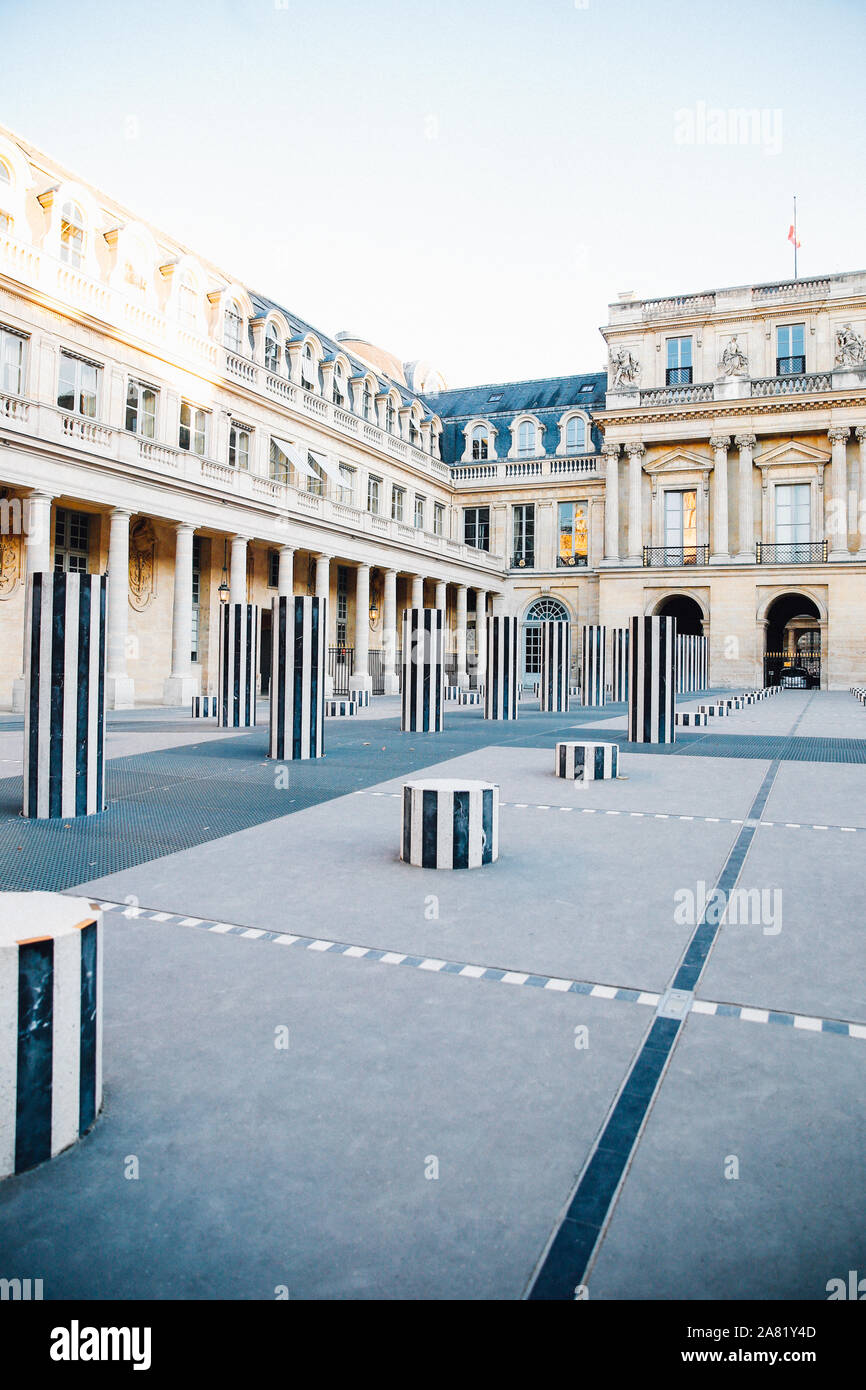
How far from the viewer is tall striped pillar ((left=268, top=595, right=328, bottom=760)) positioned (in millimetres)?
11883

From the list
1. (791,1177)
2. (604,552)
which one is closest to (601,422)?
(604,552)

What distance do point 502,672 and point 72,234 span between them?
1596 centimetres

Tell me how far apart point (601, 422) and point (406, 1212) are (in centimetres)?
4446

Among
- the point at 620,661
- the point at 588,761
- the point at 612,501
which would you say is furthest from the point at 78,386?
the point at 612,501

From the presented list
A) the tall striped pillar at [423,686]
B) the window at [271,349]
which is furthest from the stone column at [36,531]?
the window at [271,349]

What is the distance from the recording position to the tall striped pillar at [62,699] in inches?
306

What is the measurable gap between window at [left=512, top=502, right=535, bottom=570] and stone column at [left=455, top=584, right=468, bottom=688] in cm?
464

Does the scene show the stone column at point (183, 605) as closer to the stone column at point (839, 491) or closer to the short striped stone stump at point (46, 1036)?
the short striped stone stump at point (46, 1036)

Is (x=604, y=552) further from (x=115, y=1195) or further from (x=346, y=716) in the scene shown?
(x=115, y=1195)

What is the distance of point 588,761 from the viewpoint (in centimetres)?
1027

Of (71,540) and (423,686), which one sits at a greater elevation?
(71,540)

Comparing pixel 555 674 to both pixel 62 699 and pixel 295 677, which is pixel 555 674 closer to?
pixel 295 677

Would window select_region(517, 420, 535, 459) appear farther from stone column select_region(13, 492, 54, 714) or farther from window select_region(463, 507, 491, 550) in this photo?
stone column select_region(13, 492, 54, 714)

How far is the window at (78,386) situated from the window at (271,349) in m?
9.20
